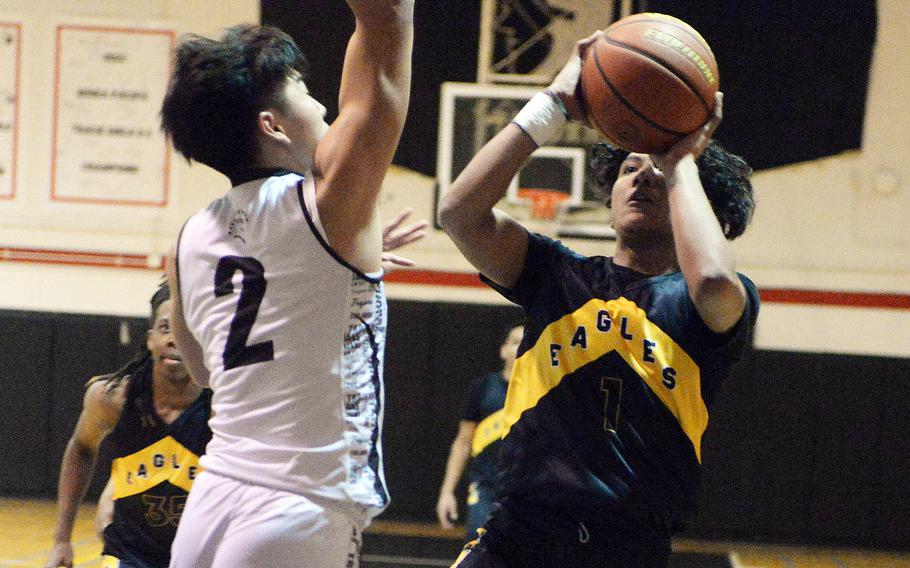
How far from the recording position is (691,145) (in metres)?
2.39

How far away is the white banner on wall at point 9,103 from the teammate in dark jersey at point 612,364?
6.69 meters

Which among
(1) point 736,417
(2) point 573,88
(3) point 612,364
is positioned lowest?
(1) point 736,417

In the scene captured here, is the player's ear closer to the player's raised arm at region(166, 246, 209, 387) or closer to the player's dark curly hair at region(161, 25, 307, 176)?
the player's dark curly hair at region(161, 25, 307, 176)

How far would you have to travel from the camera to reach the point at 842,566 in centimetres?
718

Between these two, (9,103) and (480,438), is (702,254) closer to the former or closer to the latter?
(480,438)

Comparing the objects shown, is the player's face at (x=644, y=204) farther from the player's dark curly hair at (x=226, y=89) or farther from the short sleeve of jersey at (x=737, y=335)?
the player's dark curly hair at (x=226, y=89)

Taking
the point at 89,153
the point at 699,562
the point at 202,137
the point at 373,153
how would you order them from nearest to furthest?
the point at 373,153 < the point at 202,137 < the point at 699,562 < the point at 89,153

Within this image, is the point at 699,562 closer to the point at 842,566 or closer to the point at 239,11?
the point at 842,566

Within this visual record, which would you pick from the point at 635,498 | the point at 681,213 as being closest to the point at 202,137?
the point at 681,213

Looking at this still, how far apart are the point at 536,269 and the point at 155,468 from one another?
4.94ft

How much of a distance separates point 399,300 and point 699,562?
110 inches

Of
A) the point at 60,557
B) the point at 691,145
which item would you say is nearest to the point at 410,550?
the point at 60,557

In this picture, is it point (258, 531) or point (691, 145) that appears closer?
point (258, 531)

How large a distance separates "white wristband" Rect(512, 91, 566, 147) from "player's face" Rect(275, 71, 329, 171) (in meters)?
0.56
